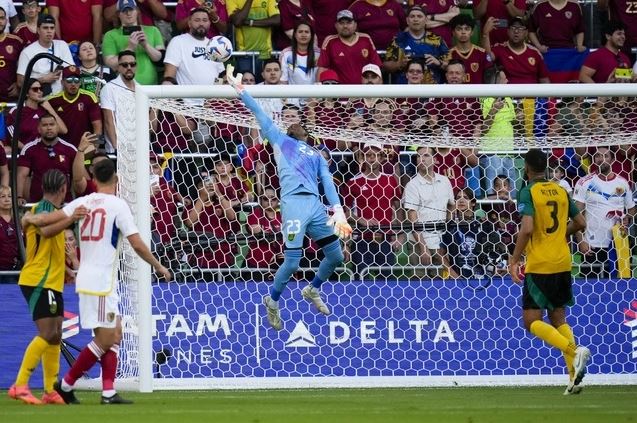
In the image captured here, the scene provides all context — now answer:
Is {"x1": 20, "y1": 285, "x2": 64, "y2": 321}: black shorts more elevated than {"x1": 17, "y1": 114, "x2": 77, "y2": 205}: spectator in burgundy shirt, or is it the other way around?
{"x1": 17, "y1": 114, "x2": 77, "y2": 205}: spectator in burgundy shirt

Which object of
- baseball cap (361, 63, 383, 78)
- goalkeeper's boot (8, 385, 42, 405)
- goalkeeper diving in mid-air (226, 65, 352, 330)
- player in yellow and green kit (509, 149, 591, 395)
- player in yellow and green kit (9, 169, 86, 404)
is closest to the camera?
player in yellow and green kit (9, 169, 86, 404)

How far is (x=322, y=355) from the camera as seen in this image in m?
13.8

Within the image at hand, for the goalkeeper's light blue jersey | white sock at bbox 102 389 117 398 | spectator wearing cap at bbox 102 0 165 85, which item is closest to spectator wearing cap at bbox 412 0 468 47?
spectator wearing cap at bbox 102 0 165 85

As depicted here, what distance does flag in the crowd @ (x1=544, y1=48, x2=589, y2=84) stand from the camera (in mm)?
18547

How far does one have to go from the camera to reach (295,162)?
12.5 m

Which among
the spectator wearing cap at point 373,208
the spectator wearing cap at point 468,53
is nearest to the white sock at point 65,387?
the spectator wearing cap at point 373,208

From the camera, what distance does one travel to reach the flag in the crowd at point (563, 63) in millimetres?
18547

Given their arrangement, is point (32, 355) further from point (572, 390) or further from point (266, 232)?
point (572, 390)

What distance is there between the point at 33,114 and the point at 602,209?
7205 millimetres

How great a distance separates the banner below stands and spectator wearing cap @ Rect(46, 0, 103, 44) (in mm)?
4914

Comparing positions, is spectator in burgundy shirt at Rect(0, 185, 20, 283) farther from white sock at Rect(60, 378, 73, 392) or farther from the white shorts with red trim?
the white shorts with red trim

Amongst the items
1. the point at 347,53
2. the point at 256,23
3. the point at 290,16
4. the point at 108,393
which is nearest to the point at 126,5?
the point at 256,23

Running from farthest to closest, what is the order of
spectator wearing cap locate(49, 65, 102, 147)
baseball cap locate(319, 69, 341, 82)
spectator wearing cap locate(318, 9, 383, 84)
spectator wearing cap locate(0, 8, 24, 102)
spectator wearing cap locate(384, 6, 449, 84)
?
spectator wearing cap locate(384, 6, 449, 84) < spectator wearing cap locate(318, 9, 383, 84) < spectator wearing cap locate(0, 8, 24, 102) < baseball cap locate(319, 69, 341, 82) < spectator wearing cap locate(49, 65, 102, 147)

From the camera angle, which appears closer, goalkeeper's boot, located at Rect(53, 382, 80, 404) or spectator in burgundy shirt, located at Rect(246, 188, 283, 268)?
goalkeeper's boot, located at Rect(53, 382, 80, 404)
